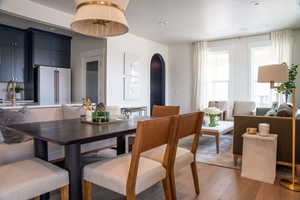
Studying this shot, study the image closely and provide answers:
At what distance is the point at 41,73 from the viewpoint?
16.3 ft

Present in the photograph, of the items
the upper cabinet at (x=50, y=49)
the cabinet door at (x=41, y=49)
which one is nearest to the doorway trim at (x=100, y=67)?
the upper cabinet at (x=50, y=49)

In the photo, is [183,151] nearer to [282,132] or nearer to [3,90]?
[282,132]

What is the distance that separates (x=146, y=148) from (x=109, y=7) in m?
1.20

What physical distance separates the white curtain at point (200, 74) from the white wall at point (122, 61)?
1.22 metres

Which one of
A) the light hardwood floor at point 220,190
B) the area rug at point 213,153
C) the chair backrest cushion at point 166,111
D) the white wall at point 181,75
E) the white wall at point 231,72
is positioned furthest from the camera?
the white wall at point 181,75

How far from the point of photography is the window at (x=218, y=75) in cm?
620

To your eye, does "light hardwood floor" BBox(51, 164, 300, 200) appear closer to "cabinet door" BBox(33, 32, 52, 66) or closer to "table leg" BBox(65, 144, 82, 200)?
"table leg" BBox(65, 144, 82, 200)

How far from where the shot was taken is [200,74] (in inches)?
249

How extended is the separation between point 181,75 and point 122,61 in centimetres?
245

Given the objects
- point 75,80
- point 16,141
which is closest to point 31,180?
point 16,141

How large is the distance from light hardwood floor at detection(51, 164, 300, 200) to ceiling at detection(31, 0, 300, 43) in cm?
291

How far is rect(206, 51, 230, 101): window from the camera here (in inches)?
244

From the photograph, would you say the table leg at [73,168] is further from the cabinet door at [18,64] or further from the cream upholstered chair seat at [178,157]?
the cabinet door at [18,64]

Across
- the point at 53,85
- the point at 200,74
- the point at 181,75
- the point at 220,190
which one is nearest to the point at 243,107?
the point at 200,74
